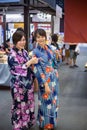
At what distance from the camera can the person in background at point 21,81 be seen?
411cm

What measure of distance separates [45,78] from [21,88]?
0.37 m

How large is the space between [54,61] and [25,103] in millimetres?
744

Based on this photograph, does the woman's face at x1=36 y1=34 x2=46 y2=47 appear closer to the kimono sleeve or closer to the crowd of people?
the crowd of people

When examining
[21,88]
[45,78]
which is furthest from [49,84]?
[21,88]

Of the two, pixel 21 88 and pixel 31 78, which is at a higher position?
pixel 31 78

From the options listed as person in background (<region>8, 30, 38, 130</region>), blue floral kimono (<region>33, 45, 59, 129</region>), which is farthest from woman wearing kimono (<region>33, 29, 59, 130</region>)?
person in background (<region>8, 30, 38, 130</region>)

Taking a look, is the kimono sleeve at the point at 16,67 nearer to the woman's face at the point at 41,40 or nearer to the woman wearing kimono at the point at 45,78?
the woman wearing kimono at the point at 45,78

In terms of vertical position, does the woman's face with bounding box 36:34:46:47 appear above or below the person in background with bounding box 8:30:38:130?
above

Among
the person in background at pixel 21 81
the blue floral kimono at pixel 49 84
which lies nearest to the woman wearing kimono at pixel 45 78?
the blue floral kimono at pixel 49 84

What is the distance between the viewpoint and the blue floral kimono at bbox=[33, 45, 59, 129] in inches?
166

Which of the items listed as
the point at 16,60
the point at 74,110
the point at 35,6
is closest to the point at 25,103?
the point at 16,60

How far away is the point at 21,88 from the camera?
4.21m

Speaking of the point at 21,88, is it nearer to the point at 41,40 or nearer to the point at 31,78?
the point at 31,78

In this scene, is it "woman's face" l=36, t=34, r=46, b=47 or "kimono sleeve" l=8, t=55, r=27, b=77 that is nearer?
"kimono sleeve" l=8, t=55, r=27, b=77
